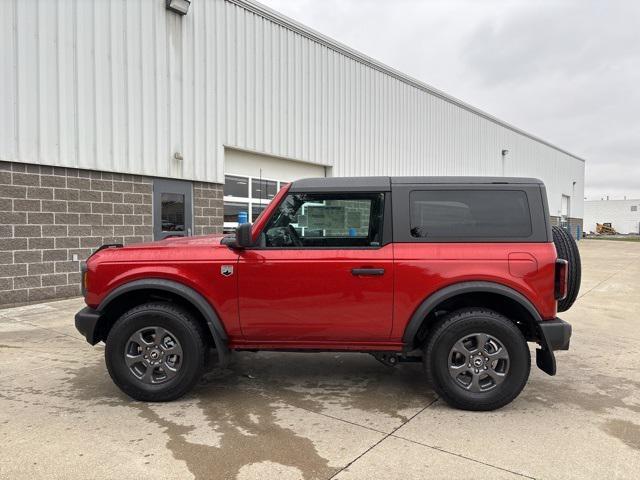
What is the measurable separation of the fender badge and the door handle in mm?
979

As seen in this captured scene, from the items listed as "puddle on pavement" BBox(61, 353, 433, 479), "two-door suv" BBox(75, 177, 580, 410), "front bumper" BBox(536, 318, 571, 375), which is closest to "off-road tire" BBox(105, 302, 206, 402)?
"two-door suv" BBox(75, 177, 580, 410)

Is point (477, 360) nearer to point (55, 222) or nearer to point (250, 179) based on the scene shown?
point (55, 222)

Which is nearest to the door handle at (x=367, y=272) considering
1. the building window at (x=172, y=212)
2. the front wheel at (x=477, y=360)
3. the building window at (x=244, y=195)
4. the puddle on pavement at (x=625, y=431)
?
the front wheel at (x=477, y=360)

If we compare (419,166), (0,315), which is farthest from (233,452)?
(419,166)

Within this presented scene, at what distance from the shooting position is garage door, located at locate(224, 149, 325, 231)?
37.0 ft

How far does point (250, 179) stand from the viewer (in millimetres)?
11812

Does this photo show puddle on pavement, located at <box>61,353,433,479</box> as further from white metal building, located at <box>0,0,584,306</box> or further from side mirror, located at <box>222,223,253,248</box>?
white metal building, located at <box>0,0,584,306</box>

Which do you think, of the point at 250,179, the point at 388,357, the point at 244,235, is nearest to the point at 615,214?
the point at 250,179

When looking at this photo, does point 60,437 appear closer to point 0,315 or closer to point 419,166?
point 0,315

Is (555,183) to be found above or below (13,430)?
above

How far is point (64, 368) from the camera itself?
462 centimetres

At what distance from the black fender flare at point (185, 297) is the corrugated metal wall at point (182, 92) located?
5.45 metres

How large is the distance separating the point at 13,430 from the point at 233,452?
5.38 feet

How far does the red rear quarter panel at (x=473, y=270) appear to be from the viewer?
3.51 meters
